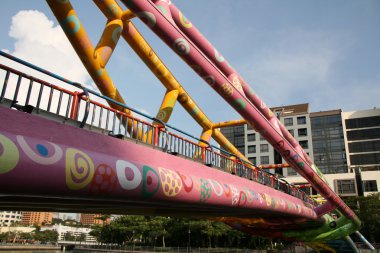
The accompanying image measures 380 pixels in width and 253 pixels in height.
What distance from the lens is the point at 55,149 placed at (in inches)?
215

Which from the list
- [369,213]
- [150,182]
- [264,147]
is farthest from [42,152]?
[264,147]

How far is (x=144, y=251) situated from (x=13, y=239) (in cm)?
7899

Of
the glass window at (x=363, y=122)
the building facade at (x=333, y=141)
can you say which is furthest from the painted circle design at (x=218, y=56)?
the glass window at (x=363, y=122)

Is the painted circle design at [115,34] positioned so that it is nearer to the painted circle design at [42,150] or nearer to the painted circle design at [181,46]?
the painted circle design at [181,46]

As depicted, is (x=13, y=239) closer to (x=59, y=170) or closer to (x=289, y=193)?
(x=289, y=193)

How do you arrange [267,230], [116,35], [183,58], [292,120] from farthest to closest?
[292,120], [267,230], [116,35], [183,58]

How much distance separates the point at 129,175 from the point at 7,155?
2454mm

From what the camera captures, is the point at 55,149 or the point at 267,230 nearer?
the point at 55,149

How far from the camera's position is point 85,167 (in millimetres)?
5812

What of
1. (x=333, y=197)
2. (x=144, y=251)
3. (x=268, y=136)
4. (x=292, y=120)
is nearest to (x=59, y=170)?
(x=268, y=136)

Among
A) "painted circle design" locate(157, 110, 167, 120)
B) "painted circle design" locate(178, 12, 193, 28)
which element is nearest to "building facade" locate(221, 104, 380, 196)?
"painted circle design" locate(157, 110, 167, 120)

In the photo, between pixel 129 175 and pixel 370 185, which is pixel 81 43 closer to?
pixel 129 175

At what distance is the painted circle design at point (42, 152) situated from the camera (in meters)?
4.97

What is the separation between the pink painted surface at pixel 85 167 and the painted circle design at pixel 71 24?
557 centimetres
